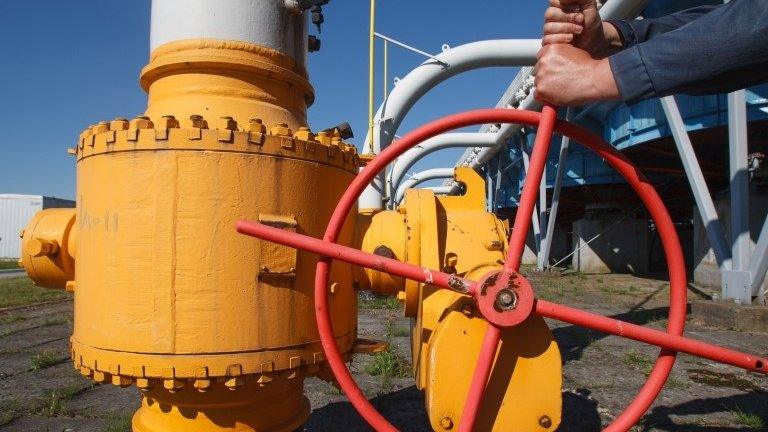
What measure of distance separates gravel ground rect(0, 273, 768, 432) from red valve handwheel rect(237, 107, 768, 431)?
1.33 m

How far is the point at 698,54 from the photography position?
0.77 meters

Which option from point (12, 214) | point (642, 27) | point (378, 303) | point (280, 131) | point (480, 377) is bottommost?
point (378, 303)

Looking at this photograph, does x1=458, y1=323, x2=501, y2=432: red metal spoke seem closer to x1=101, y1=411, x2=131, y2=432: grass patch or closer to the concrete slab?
x1=101, y1=411, x2=131, y2=432: grass patch

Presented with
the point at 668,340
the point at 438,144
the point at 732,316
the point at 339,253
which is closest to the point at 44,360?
the point at 339,253

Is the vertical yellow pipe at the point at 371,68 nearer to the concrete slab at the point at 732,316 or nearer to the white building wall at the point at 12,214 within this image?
the concrete slab at the point at 732,316

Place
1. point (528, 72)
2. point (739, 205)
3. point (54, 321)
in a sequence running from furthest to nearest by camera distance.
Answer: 1. point (528, 72)
2. point (54, 321)
3. point (739, 205)

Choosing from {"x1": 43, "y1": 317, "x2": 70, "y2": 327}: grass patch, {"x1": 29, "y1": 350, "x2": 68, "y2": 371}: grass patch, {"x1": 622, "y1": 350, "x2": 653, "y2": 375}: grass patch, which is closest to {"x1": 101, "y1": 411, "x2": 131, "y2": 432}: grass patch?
{"x1": 29, "y1": 350, "x2": 68, "y2": 371}: grass patch

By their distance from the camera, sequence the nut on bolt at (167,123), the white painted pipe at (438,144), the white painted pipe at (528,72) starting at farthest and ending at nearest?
the white painted pipe at (438,144)
the white painted pipe at (528,72)
the nut on bolt at (167,123)

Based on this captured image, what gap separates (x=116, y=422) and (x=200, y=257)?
1.67 m

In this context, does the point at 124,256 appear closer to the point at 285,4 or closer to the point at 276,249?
the point at 276,249

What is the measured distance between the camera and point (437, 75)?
19.2 feet

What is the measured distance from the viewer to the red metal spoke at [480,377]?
35.8 inches

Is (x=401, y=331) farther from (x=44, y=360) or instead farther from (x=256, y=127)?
(x=256, y=127)

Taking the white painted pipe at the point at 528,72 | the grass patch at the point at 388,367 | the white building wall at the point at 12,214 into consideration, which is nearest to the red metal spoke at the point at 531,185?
the grass patch at the point at 388,367
